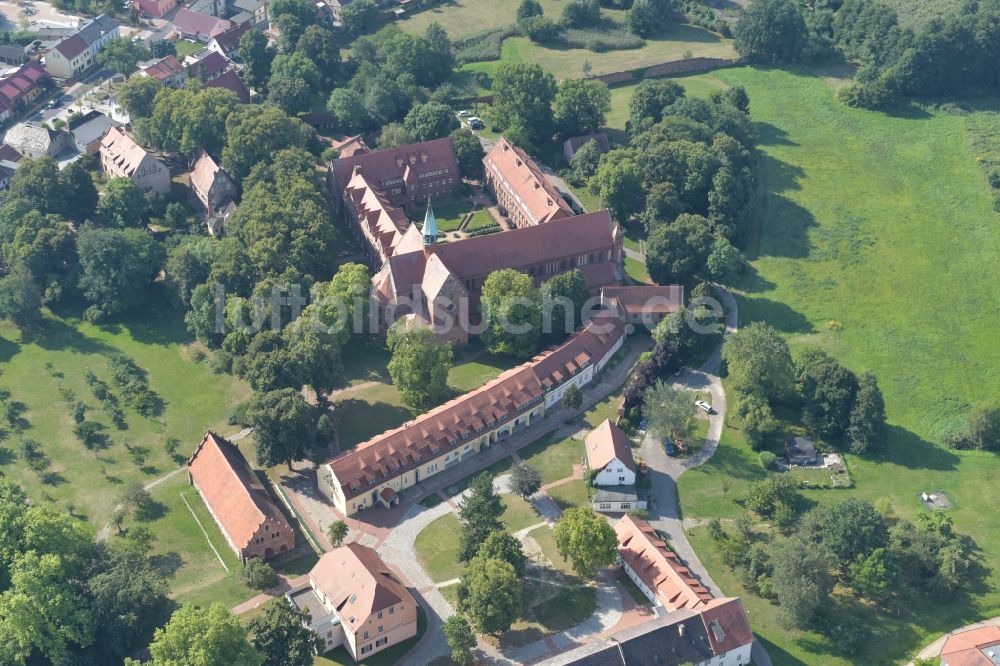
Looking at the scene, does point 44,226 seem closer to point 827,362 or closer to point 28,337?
point 28,337

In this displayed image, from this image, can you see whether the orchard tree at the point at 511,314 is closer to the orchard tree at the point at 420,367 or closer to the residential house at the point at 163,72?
the orchard tree at the point at 420,367

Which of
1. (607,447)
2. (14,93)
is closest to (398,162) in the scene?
(607,447)

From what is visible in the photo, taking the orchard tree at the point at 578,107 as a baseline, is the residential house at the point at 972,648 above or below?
below

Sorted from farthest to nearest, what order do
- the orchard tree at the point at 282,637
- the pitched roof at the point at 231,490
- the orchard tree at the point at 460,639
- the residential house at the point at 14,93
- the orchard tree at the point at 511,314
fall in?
the residential house at the point at 14,93 < the orchard tree at the point at 511,314 < the pitched roof at the point at 231,490 < the orchard tree at the point at 460,639 < the orchard tree at the point at 282,637

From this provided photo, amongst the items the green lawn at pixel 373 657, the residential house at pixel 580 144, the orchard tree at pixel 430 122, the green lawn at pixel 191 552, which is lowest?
the green lawn at pixel 191 552

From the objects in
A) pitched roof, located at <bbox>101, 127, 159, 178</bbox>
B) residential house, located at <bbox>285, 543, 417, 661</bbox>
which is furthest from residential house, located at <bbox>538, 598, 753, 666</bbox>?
pitched roof, located at <bbox>101, 127, 159, 178</bbox>

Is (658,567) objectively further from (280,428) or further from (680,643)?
(280,428)

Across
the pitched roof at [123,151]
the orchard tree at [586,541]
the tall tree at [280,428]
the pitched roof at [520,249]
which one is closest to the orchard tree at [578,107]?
the pitched roof at [520,249]

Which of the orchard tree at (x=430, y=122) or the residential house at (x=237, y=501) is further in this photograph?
the orchard tree at (x=430, y=122)

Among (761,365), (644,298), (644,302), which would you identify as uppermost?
(761,365)
